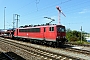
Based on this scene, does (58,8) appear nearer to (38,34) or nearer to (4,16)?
(38,34)

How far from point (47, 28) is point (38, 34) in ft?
10.4

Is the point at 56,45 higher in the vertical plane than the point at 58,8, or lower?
lower

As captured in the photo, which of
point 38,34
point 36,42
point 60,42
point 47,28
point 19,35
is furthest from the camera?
point 19,35

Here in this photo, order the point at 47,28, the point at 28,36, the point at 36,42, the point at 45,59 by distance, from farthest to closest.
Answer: the point at 28,36
the point at 36,42
the point at 47,28
the point at 45,59

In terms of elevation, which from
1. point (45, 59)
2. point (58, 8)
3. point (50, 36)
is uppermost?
point (58, 8)

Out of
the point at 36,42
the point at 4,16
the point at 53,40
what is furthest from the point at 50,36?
the point at 4,16

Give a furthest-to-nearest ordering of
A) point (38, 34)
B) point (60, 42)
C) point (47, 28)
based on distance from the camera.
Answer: point (38, 34) → point (47, 28) → point (60, 42)

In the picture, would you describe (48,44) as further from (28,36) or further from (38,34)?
(28,36)

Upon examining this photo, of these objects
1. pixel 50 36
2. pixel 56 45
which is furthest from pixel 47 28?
pixel 56 45

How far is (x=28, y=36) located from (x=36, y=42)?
3198 mm

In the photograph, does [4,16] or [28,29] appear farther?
[4,16]

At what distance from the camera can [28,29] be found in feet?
93.2

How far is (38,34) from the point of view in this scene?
2408 centimetres

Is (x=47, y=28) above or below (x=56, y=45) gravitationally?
above
